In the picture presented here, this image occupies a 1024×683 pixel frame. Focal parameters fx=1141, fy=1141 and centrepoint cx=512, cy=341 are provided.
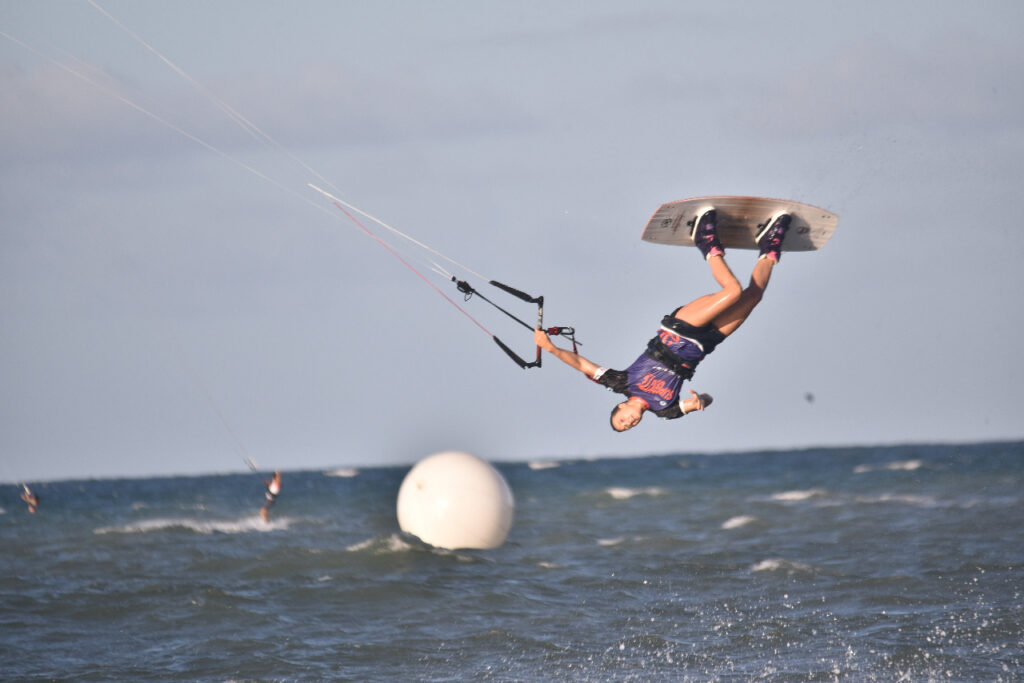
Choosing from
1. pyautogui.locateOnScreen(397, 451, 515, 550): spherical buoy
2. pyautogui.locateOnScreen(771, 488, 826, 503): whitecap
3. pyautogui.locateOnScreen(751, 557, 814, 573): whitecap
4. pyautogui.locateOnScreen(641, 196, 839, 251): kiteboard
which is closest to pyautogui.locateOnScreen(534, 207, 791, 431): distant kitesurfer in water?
pyautogui.locateOnScreen(641, 196, 839, 251): kiteboard

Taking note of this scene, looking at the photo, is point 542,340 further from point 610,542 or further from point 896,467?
point 896,467

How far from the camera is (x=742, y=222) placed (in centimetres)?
1150

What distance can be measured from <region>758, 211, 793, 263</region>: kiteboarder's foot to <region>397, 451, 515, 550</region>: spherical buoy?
34.9ft

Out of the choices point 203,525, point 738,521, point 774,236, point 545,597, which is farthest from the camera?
point 203,525

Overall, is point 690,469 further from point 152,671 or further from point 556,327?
point 556,327

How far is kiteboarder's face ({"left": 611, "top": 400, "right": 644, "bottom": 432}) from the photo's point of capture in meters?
10.7

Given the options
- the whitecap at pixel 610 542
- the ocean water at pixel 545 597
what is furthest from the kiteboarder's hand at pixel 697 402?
the whitecap at pixel 610 542

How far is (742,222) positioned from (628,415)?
7.80 feet

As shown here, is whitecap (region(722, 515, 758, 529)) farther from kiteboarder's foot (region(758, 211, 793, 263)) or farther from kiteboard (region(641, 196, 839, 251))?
kiteboarder's foot (region(758, 211, 793, 263))

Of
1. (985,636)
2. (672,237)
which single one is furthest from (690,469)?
(672,237)

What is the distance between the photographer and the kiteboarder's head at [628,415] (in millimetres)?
10734

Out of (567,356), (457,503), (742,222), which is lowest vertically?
(457,503)

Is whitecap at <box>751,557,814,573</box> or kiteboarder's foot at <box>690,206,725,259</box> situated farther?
whitecap at <box>751,557,814,573</box>

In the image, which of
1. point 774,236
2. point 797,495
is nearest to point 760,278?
→ point 774,236
